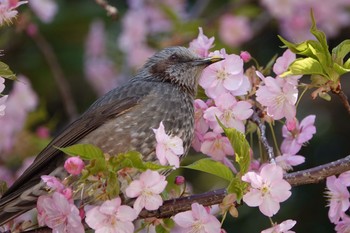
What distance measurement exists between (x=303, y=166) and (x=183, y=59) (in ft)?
8.79

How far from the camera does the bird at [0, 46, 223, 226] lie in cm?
352

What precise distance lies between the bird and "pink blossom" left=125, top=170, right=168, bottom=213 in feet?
2.32

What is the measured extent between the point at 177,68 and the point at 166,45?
161 centimetres

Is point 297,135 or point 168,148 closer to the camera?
point 168,148

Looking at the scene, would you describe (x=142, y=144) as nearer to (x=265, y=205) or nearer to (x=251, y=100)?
(x=251, y=100)

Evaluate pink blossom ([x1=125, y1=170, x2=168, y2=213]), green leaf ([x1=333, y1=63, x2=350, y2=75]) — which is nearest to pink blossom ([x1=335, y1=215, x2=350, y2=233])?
green leaf ([x1=333, y1=63, x2=350, y2=75])

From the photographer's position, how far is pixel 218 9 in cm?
682

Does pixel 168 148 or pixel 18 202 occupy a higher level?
pixel 168 148

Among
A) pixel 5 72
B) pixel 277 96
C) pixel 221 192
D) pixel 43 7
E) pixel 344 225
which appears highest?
pixel 43 7

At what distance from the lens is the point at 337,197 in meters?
2.97

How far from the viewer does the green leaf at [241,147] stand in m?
2.81

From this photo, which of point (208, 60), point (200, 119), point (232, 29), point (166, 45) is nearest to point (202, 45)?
point (208, 60)

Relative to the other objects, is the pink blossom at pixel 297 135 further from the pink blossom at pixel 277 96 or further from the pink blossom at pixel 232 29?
the pink blossom at pixel 232 29

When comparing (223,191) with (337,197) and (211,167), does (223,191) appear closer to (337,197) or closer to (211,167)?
(211,167)
